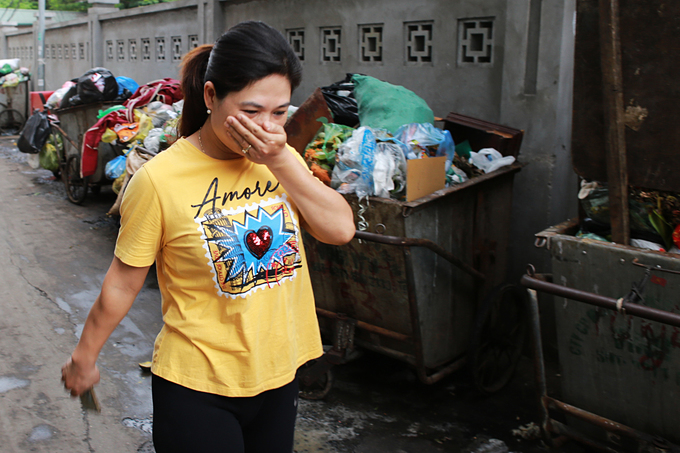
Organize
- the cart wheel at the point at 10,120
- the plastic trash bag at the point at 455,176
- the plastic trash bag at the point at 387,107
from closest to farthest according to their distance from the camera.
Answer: the plastic trash bag at the point at 455,176, the plastic trash bag at the point at 387,107, the cart wheel at the point at 10,120

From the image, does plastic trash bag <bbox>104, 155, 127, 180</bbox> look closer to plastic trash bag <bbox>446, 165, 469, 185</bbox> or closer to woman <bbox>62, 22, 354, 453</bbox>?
plastic trash bag <bbox>446, 165, 469, 185</bbox>

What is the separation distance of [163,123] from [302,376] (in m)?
3.81

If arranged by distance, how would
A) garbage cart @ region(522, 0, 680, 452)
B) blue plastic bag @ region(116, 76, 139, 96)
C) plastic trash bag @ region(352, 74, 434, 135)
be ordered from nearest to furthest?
garbage cart @ region(522, 0, 680, 452), plastic trash bag @ region(352, 74, 434, 135), blue plastic bag @ region(116, 76, 139, 96)

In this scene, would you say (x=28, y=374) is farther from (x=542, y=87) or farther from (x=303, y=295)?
(x=542, y=87)

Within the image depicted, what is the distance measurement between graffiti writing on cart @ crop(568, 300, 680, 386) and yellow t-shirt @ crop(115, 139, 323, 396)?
1.48m

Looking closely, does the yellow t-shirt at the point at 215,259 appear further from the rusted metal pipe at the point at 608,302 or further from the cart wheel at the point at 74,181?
the cart wheel at the point at 74,181

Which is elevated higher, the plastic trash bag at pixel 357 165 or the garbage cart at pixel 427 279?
the plastic trash bag at pixel 357 165

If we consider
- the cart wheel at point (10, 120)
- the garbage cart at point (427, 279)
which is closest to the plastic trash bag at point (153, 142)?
the garbage cart at point (427, 279)

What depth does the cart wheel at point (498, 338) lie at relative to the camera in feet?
11.2

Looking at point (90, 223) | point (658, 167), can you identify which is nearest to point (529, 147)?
point (658, 167)

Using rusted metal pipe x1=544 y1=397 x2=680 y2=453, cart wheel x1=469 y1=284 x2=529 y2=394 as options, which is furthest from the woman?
cart wheel x1=469 y1=284 x2=529 y2=394

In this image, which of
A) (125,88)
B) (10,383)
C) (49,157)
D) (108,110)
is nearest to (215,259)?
(10,383)

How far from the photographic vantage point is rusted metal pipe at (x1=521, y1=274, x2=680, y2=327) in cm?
205

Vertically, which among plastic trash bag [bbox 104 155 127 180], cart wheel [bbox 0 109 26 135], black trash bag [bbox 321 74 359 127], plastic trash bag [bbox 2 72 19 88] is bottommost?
plastic trash bag [bbox 104 155 127 180]
